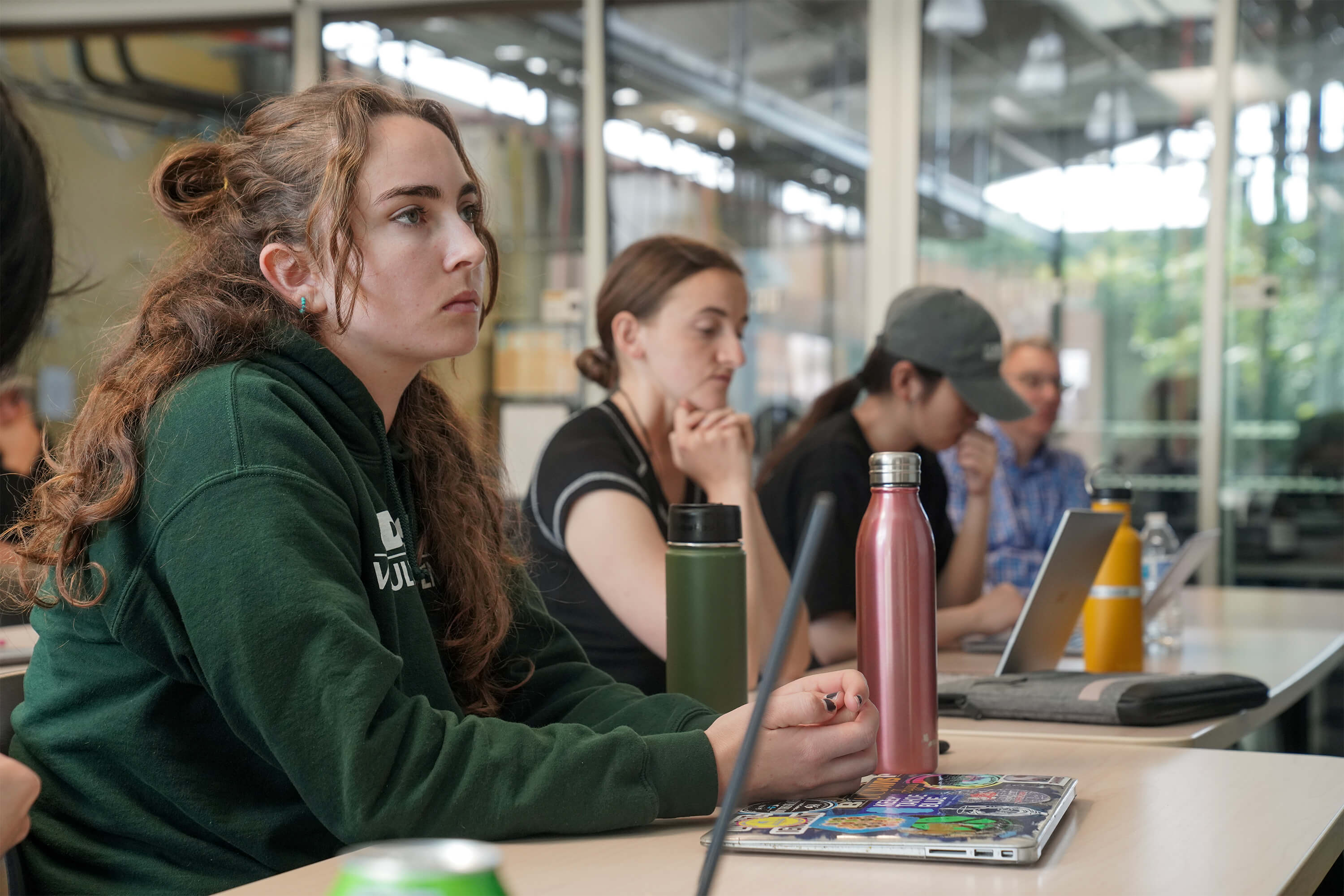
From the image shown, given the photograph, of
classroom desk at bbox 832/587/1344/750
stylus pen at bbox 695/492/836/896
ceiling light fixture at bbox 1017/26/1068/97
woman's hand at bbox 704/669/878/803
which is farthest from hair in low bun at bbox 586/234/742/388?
ceiling light fixture at bbox 1017/26/1068/97

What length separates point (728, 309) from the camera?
84.8 inches

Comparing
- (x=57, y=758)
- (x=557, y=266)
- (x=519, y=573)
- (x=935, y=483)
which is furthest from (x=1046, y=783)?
(x=557, y=266)

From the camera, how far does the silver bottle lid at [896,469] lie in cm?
107

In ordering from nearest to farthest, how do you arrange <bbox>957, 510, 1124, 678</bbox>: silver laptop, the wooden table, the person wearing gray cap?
the wooden table → <bbox>957, 510, 1124, 678</bbox>: silver laptop → the person wearing gray cap

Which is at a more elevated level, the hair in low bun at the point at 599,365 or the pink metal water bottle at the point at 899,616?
the hair in low bun at the point at 599,365

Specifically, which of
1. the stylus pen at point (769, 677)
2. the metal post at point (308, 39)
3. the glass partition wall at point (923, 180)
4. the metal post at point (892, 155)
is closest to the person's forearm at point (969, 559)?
the glass partition wall at point (923, 180)

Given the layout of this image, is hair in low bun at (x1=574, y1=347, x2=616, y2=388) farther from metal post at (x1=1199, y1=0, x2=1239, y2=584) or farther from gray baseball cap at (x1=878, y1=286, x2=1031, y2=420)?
metal post at (x1=1199, y1=0, x2=1239, y2=584)

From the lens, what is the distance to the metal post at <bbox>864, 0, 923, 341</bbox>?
4.46m

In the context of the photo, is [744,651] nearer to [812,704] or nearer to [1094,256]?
[812,704]

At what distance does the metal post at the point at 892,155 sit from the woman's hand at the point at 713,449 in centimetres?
267

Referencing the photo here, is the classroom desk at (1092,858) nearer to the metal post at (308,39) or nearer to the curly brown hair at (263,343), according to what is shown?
the curly brown hair at (263,343)

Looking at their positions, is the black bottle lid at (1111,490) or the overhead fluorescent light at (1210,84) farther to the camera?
the overhead fluorescent light at (1210,84)

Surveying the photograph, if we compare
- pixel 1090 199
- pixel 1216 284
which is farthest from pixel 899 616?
pixel 1090 199

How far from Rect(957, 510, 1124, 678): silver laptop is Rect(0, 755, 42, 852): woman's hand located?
107 centimetres
